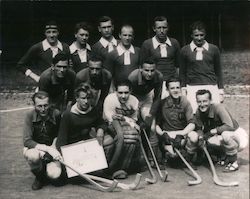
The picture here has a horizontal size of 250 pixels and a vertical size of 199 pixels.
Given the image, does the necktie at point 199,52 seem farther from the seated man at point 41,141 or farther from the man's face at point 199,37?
the seated man at point 41,141

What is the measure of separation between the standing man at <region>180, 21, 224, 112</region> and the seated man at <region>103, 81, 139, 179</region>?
572mm

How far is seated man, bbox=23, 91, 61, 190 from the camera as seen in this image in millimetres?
2598

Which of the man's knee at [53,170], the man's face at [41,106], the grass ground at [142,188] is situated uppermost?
the man's face at [41,106]

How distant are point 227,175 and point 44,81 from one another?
4.43 feet

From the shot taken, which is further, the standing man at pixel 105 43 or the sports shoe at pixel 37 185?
the standing man at pixel 105 43

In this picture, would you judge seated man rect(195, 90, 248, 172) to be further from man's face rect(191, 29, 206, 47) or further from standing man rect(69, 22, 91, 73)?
standing man rect(69, 22, 91, 73)

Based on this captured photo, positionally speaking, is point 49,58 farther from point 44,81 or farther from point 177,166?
point 177,166

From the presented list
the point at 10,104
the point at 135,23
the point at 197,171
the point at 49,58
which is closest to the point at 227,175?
the point at 197,171

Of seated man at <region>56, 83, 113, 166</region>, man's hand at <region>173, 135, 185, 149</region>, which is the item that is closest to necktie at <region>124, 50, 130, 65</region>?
seated man at <region>56, 83, 113, 166</region>

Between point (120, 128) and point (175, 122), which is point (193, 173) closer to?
point (175, 122)

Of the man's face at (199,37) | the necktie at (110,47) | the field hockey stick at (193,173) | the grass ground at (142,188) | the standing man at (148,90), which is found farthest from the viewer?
the necktie at (110,47)

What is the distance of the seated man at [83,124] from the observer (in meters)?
2.67

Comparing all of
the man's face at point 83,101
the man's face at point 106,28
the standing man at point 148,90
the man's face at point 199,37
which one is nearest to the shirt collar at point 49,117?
the man's face at point 83,101

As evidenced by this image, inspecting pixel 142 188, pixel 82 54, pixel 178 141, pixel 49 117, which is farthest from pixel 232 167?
pixel 82 54
